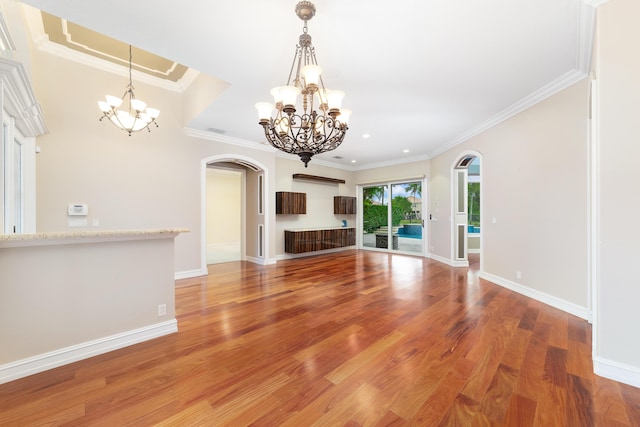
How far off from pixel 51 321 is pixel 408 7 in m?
3.94

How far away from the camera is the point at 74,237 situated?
2184 millimetres

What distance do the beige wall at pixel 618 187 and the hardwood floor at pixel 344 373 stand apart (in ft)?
1.13

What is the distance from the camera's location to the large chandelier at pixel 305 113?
207cm

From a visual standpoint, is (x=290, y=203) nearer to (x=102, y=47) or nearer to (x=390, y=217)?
(x=390, y=217)

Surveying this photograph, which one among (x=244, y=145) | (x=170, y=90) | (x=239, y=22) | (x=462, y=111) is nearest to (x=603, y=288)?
(x=462, y=111)

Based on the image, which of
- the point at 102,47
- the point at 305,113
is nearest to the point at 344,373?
the point at 305,113

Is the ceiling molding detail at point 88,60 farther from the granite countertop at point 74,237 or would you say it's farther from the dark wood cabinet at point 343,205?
the dark wood cabinet at point 343,205

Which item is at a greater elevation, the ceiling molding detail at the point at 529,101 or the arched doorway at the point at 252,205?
the ceiling molding detail at the point at 529,101

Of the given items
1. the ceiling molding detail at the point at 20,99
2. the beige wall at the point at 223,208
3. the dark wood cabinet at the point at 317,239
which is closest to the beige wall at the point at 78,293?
the ceiling molding detail at the point at 20,99

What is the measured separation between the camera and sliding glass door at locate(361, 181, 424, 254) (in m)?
7.56

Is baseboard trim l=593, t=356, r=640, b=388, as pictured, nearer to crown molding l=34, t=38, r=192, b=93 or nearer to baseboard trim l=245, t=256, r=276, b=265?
baseboard trim l=245, t=256, r=276, b=265

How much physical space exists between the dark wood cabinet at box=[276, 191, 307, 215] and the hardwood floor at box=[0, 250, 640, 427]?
3.33m

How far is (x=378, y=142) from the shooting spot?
586 centimetres

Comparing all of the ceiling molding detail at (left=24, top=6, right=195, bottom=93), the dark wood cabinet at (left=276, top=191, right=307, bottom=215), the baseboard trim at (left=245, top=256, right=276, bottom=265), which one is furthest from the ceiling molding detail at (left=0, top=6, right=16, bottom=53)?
the baseboard trim at (left=245, top=256, right=276, bottom=265)
